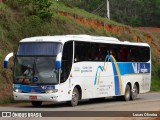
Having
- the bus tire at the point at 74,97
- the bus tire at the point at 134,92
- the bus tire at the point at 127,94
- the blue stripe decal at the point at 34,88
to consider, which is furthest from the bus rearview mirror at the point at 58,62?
the bus tire at the point at 134,92

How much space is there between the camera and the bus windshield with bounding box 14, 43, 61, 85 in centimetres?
2316

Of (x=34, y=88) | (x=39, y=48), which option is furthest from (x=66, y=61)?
(x=34, y=88)

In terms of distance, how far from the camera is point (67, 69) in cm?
2375

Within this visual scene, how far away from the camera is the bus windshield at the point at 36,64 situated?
23156 millimetres

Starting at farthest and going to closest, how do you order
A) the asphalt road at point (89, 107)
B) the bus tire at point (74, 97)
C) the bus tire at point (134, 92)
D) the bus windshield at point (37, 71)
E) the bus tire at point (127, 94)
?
the bus tire at point (134, 92)
the bus tire at point (127, 94)
the bus tire at point (74, 97)
the bus windshield at point (37, 71)
the asphalt road at point (89, 107)

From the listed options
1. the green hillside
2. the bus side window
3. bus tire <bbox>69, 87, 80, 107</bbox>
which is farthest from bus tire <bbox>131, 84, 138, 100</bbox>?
the bus side window

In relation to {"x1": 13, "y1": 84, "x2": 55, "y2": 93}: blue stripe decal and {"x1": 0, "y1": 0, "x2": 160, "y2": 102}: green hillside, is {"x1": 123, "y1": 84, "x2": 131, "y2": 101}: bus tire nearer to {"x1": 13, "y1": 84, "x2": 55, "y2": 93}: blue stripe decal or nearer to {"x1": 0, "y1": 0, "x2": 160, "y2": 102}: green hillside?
{"x1": 0, "y1": 0, "x2": 160, "y2": 102}: green hillside

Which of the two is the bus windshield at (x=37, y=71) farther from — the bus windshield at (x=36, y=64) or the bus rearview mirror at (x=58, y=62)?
the bus rearview mirror at (x=58, y=62)

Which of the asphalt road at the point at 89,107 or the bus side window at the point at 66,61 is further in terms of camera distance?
the bus side window at the point at 66,61

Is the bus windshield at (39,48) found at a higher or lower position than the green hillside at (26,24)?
lower

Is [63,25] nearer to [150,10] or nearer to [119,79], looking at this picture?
[119,79]

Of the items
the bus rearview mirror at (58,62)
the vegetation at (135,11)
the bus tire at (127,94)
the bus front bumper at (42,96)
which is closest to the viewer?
the bus rearview mirror at (58,62)

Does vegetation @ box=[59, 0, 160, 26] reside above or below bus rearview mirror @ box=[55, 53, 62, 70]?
above

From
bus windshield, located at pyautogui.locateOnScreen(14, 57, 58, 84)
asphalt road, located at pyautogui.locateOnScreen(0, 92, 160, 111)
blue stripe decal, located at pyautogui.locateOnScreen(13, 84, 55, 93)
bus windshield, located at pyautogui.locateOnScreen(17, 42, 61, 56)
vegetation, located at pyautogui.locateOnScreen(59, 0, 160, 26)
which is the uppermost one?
vegetation, located at pyautogui.locateOnScreen(59, 0, 160, 26)
